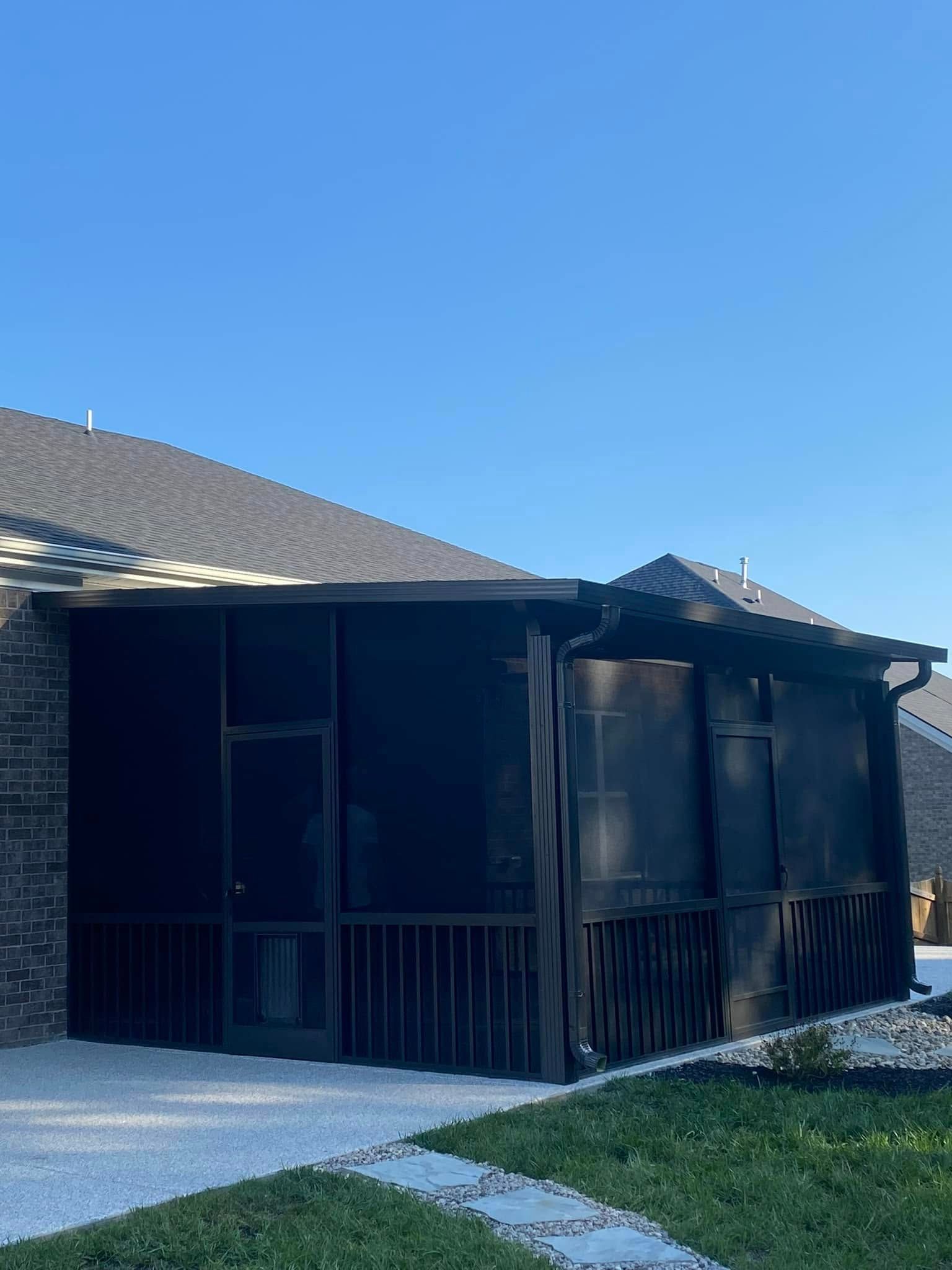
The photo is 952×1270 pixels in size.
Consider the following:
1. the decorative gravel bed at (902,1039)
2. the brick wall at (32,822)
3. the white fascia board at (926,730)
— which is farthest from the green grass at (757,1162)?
the white fascia board at (926,730)

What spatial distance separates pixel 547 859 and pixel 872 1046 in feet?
8.93

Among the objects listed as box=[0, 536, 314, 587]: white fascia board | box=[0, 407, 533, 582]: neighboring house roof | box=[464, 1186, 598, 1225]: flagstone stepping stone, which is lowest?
box=[464, 1186, 598, 1225]: flagstone stepping stone

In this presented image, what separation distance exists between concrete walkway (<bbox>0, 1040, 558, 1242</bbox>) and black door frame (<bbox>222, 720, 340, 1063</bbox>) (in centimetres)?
14

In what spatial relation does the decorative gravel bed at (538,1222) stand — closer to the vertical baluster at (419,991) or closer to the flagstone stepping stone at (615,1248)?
the flagstone stepping stone at (615,1248)

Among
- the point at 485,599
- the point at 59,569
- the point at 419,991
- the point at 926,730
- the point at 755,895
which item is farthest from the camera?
the point at 926,730

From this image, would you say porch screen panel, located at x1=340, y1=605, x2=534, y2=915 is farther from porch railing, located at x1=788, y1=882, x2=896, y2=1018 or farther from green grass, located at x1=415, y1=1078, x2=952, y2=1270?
porch railing, located at x1=788, y1=882, x2=896, y2=1018

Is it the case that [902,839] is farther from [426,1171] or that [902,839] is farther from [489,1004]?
[426,1171]

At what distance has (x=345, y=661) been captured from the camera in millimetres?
8016

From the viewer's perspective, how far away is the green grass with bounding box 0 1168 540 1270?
4.15 meters

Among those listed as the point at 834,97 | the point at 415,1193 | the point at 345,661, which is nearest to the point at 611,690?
the point at 345,661

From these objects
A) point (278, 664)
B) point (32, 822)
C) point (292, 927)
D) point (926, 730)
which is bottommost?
point (292, 927)

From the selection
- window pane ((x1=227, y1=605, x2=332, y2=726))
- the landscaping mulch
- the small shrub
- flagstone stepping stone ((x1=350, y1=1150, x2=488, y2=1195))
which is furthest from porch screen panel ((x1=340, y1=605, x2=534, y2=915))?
flagstone stepping stone ((x1=350, y1=1150, x2=488, y2=1195))

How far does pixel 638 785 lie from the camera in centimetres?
820

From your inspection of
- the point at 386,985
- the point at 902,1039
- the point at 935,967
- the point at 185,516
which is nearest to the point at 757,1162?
the point at 386,985
